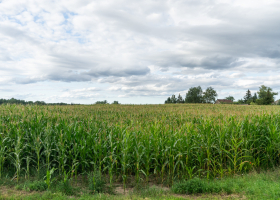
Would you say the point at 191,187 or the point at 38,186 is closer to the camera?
the point at 191,187

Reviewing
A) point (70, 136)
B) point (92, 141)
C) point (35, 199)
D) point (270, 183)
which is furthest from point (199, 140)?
point (35, 199)

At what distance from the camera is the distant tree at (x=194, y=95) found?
10594 cm

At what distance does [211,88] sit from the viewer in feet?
344

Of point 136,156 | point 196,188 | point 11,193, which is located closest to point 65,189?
point 11,193

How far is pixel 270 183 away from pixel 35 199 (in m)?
7.61

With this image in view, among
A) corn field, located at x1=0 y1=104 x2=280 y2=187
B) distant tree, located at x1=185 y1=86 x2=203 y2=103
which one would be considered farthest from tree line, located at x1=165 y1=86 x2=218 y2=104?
corn field, located at x1=0 y1=104 x2=280 y2=187

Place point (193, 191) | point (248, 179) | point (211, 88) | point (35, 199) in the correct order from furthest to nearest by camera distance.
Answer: point (211, 88) < point (248, 179) < point (193, 191) < point (35, 199)

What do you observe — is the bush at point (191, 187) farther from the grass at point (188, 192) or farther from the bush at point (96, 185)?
the bush at point (96, 185)

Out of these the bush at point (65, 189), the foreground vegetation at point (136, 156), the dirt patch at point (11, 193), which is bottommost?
the dirt patch at point (11, 193)

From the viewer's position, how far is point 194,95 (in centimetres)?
10619

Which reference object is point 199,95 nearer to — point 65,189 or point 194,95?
point 194,95

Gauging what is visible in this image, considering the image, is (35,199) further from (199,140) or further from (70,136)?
(199,140)

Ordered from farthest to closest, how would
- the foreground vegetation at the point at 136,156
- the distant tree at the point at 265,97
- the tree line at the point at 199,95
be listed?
the tree line at the point at 199,95, the distant tree at the point at 265,97, the foreground vegetation at the point at 136,156

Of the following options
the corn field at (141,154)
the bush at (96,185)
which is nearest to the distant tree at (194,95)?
the corn field at (141,154)
